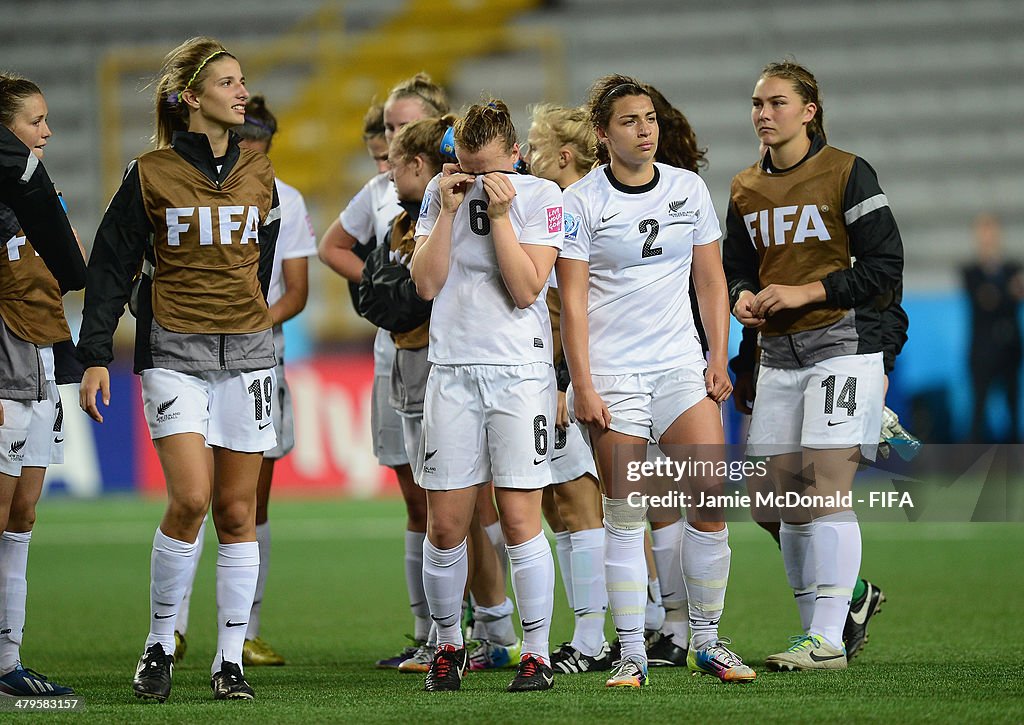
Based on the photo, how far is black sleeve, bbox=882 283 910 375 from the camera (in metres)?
4.52

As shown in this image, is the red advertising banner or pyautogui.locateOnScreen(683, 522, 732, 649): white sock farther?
the red advertising banner

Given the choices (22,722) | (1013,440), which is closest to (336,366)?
(1013,440)

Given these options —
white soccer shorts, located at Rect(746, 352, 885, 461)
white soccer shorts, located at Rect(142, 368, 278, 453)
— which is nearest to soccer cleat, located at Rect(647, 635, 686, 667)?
white soccer shorts, located at Rect(746, 352, 885, 461)

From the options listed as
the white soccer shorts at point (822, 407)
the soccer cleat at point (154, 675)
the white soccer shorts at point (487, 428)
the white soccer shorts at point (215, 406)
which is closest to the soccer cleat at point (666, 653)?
the white soccer shorts at point (822, 407)

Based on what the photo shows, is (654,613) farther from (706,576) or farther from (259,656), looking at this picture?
(259,656)

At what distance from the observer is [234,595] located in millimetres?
4020

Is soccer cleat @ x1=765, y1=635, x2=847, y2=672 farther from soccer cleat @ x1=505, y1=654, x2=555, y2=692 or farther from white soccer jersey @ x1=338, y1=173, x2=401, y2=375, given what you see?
white soccer jersey @ x1=338, y1=173, x2=401, y2=375

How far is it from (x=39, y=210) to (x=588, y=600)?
6.91ft

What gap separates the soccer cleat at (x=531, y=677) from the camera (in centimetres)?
387

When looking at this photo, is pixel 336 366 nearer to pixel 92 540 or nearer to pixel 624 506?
pixel 92 540

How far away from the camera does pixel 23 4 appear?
1606 centimetres

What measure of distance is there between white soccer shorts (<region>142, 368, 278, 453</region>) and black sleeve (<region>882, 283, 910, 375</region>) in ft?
6.56

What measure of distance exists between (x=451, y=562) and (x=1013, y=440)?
823cm

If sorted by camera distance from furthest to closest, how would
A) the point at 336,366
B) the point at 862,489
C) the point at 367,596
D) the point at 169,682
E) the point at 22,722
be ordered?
the point at 336,366 < the point at 367,596 < the point at 862,489 < the point at 169,682 < the point at 22,722
